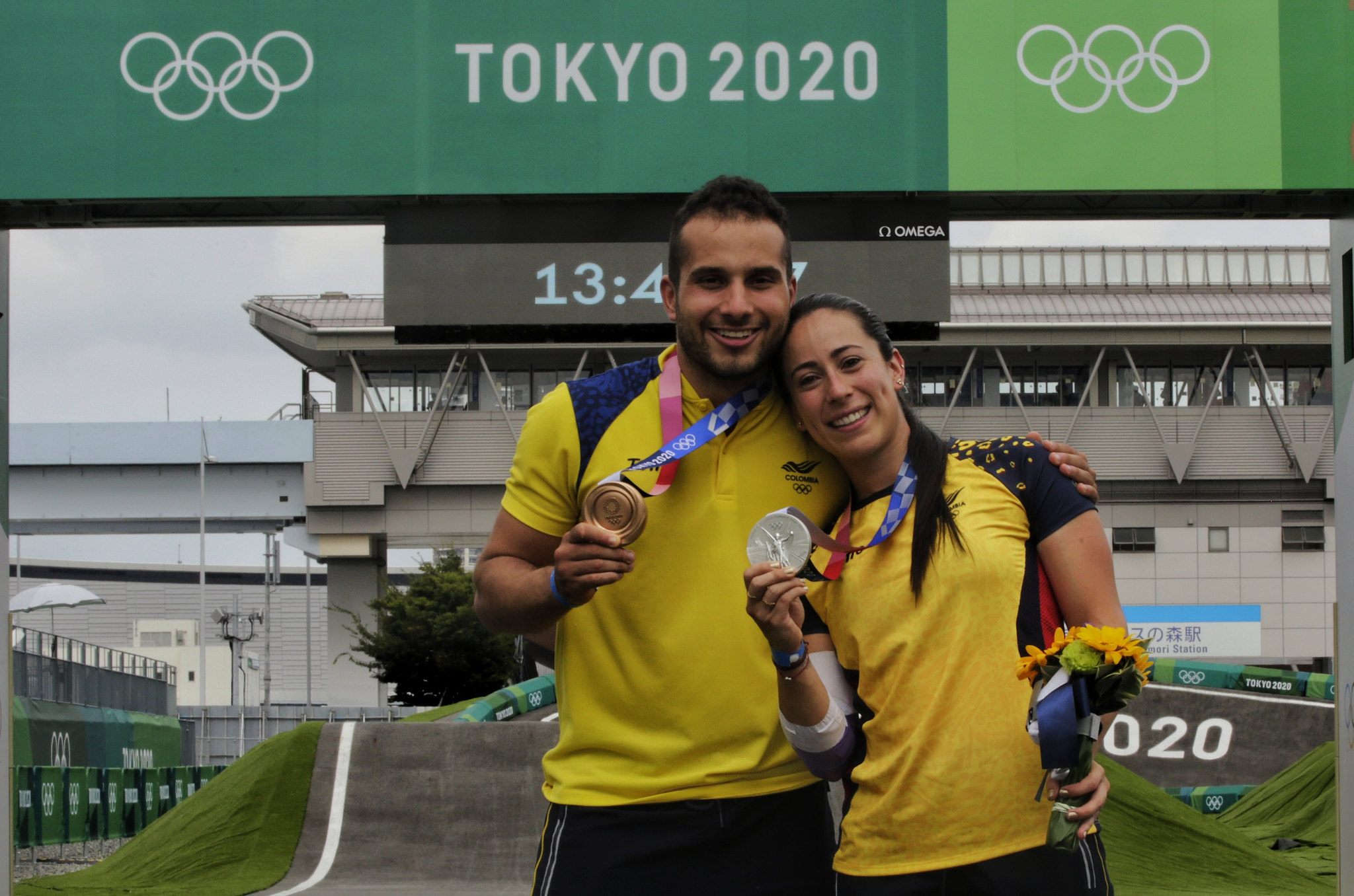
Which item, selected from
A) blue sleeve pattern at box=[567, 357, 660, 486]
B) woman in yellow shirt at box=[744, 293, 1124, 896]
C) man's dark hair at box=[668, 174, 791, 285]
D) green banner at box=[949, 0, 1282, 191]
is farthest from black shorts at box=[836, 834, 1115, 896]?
green banner at box=[949, 0, 1282, 191]

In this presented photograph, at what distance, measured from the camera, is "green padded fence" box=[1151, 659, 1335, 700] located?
1998cm

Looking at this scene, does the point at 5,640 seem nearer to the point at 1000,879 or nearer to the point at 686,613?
the point at 686,613

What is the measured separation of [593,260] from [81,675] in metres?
17.4

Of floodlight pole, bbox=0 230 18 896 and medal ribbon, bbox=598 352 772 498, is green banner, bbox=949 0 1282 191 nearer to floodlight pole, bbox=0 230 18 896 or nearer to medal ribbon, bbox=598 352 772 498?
medal ribbon, bbox=598 352 772 498

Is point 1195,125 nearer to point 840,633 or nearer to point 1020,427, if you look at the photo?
point 840,633

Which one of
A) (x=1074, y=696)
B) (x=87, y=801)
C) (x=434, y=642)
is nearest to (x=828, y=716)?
(x=1074, y=696)

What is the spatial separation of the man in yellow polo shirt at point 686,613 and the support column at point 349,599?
3915cm

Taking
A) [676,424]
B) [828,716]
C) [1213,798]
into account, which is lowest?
[1213,798]

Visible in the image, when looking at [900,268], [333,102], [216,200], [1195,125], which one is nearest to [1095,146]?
[1195,125]

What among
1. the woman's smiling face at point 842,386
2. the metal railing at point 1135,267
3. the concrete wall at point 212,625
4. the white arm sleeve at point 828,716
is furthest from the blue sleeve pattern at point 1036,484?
the concrete wall at point 212,625

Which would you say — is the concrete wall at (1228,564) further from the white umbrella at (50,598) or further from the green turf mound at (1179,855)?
the green turf mound at (1179,855)

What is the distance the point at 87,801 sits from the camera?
55.1 ft

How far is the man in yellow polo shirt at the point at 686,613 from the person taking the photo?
3023 mm

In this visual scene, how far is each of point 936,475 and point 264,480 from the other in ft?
137
